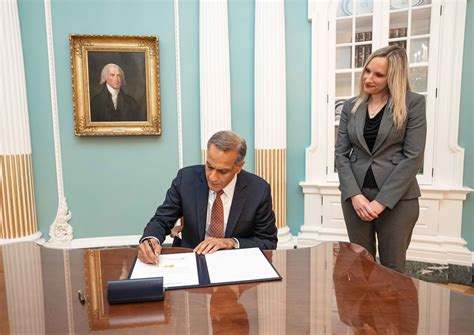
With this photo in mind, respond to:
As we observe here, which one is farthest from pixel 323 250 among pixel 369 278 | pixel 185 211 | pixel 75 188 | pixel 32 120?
pixel 32 120

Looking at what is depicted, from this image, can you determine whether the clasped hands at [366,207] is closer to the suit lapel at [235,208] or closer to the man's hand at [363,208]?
the man's hand at [363,208]

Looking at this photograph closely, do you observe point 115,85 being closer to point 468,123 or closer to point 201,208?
point 201,208

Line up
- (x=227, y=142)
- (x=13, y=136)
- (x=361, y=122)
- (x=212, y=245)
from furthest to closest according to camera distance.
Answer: (x=13, y=136) < (x=361, y=122) < (x=227, y=142) < (x=212, y=245)

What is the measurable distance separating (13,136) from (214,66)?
7.63 ft

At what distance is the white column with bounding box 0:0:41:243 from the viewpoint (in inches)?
141

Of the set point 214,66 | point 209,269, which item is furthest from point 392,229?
point 214,66

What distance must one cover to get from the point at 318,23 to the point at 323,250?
307 centimetres

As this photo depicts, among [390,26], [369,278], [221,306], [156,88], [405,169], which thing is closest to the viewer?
[221,306]

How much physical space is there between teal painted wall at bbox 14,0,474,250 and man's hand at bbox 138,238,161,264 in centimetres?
260

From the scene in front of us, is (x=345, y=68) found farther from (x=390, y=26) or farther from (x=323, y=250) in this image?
(x=323, y=250)

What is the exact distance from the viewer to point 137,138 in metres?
4.08

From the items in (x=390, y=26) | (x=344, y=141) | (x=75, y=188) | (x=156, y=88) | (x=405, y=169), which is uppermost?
(x=390, y=26)

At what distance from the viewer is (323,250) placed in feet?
5.22

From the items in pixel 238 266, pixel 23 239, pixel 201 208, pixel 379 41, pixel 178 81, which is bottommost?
pixel 23 239
